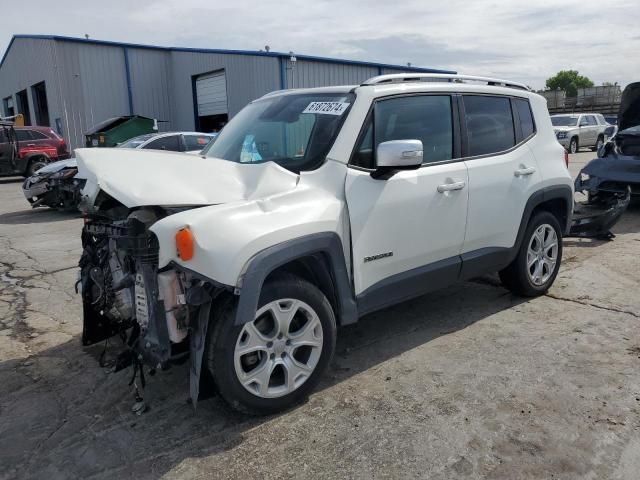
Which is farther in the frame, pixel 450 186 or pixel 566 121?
pixel 566 121

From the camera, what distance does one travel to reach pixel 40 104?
30016mm

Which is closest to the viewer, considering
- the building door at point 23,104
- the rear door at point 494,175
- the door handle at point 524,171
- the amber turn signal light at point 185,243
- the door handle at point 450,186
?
the amber turn signal light at point 185,243

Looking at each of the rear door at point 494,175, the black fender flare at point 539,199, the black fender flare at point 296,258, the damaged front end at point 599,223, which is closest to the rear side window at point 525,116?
the rear door at point 494,175

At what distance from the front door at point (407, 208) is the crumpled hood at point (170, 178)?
0.52m

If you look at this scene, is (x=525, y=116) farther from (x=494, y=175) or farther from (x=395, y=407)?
(x=395, y=407)

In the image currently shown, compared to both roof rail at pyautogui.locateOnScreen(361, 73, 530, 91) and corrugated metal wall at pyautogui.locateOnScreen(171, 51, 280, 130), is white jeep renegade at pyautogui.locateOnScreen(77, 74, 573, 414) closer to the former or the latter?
roof rail at pyautogui.locateOnScreen(361, 73, 530, 91)

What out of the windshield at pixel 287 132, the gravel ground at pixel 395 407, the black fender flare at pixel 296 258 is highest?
the windshield at pixel 287 132

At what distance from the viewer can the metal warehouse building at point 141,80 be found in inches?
861

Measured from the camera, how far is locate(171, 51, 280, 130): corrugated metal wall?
19516 millimetres

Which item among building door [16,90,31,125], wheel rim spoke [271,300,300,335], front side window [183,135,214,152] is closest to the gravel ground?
wheel rim spoke [271,300,300,335]

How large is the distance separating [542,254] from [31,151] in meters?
17.3

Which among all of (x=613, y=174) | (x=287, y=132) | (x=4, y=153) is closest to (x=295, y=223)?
(x=287, y=132)

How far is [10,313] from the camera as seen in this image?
4.95 meters

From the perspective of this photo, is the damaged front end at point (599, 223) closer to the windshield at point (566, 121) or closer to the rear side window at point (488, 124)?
the rear side window at point (488, 124)
